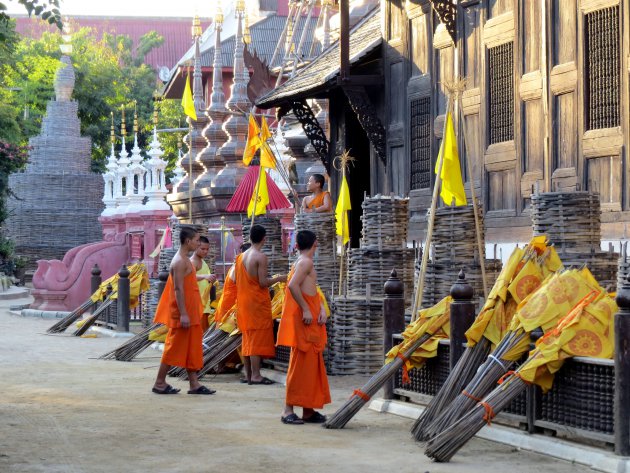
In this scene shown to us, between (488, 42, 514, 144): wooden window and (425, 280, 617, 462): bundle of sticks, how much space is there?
5.92 meters

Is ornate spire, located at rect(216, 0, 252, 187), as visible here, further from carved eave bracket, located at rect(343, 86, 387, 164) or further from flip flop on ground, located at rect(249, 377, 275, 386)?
flip flop on ground, located at rect(249, 377, 275, 386)

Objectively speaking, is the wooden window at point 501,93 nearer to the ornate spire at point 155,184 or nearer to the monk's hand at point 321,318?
the monk's hand at point 321,318

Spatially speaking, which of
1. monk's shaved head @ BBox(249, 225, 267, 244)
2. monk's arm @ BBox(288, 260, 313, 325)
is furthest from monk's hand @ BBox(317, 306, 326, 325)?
monk's shaved head @ BBox(249, 225, 267, 244)

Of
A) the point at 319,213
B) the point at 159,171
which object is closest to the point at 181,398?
the point at 319,213

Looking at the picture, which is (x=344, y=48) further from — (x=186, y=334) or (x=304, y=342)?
(x=304, y=342)

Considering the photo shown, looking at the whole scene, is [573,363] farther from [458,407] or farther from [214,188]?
[214,188]

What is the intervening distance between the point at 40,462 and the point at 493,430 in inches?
127

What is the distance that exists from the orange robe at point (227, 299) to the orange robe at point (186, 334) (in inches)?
57.5

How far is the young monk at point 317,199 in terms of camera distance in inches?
625

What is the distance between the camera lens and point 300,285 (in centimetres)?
1084

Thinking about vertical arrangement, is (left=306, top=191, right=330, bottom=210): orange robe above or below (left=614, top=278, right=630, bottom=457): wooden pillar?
above

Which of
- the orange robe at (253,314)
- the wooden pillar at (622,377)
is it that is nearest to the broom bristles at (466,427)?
the wooden pillar at (622,377)

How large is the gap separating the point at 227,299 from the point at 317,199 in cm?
203

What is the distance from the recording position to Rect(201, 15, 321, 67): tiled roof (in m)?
53.4
